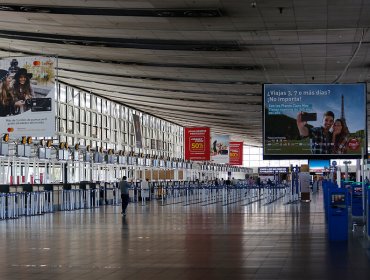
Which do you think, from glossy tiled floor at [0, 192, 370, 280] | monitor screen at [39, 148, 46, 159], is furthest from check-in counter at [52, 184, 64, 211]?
glossy tiled floor at [0, 192, 370, 280]

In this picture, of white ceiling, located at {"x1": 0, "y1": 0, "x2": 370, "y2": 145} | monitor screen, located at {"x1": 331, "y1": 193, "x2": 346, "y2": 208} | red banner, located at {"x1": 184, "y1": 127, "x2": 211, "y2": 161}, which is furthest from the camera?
red banner, located at {"x1": 184, "y1": 127, "x2": 211, "y2": 161}

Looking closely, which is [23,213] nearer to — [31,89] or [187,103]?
[31,89]

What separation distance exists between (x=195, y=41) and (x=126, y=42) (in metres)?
2.50

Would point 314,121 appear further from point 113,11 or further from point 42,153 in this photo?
point 42,153

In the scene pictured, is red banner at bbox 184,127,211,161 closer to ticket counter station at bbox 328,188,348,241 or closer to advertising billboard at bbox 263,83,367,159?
advertising billboard at bbox 263,83,367,159

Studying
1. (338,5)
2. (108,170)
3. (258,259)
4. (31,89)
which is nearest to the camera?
(258,259)

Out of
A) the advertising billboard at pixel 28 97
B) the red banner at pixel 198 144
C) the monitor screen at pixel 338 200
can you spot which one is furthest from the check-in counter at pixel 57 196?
the monitor screen at pixel 338 200

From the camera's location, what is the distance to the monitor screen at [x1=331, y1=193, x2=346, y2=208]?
1416 centimetres

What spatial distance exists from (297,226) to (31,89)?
326 inches

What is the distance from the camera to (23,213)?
85.7ft

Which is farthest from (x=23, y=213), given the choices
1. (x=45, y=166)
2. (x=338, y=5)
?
(x=338, y=5)

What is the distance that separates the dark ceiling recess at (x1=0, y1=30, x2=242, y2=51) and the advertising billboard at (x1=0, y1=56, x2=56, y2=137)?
4.52 metres

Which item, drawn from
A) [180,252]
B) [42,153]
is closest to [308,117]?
[180,252]

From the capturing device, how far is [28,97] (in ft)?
64.3
